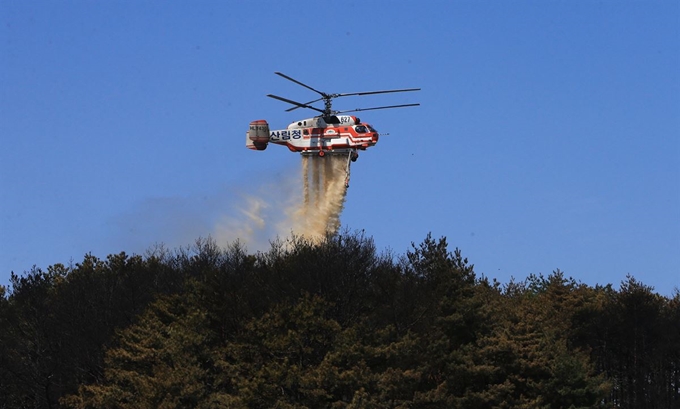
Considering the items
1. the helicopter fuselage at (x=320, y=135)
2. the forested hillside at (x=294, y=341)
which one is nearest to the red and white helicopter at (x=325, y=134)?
the helicopter fuselage at (x=320, y=135)

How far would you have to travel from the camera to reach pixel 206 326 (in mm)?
64438

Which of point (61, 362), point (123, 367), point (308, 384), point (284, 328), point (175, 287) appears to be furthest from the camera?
point (175, 287)

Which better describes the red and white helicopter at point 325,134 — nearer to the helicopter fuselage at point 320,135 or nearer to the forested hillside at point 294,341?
the helicopter fuselage at point 320,135

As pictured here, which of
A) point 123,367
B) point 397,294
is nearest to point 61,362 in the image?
point 123,367

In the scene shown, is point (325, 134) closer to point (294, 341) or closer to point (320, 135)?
point (320, 135)

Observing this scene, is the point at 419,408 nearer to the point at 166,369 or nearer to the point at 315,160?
the point at 166,369

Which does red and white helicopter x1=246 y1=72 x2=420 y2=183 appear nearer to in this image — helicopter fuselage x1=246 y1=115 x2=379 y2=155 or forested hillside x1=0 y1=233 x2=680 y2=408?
helicopter fuselage x1=246 y1=115 x2=379 y2=155

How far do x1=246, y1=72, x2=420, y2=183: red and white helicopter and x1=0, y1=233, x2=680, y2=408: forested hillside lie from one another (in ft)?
29.4

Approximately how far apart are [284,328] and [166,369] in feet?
23.1

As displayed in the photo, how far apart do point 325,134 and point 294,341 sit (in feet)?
83.1

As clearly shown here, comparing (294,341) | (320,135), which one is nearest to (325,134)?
(320,135)

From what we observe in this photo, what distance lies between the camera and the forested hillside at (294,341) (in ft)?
192

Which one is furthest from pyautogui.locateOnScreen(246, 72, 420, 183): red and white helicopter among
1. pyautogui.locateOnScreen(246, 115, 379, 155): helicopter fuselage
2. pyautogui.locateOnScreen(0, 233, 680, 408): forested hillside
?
Answer: pyautogui.locateOnScreen(0, 233, 680, 408): forested hillside

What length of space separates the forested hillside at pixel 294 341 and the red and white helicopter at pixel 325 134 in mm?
8952
